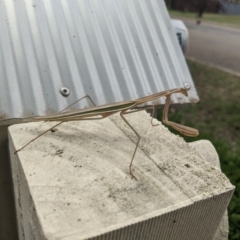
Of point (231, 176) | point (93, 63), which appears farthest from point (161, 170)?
point (231, 176)

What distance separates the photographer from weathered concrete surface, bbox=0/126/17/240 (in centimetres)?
174

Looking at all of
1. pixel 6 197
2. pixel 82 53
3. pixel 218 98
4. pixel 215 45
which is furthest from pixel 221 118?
pixel 215 45

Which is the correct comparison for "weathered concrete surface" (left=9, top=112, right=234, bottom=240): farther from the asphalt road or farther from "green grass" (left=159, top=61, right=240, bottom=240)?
the asphalt road

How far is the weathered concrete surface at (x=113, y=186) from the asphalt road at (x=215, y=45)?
713 centimetres

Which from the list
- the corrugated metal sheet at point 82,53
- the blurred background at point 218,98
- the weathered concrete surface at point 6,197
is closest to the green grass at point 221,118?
the blurred background at point 218,98

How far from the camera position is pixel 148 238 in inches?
43.3

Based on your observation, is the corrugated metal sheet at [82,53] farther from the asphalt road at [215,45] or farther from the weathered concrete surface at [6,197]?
the asphalt road at [215,45]

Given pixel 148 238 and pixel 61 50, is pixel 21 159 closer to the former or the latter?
pixel 148 238

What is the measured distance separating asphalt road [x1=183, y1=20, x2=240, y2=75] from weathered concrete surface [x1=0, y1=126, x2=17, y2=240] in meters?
7.12

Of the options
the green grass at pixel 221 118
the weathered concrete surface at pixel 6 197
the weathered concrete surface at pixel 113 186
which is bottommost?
the green grass at pixel 221 118

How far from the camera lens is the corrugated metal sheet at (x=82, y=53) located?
1.77 m

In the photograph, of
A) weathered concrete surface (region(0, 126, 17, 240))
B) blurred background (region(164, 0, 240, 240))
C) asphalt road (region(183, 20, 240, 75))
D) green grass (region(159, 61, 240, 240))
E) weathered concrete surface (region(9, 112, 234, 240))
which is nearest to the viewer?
weathered concrete surface (region(9, 112, 234, 240))

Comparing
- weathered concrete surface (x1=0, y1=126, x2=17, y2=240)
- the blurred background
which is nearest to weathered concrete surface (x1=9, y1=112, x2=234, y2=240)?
weathered concrete surface (x1=0, y1=126, x2=17, y2=240)

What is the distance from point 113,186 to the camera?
44.1 inches
